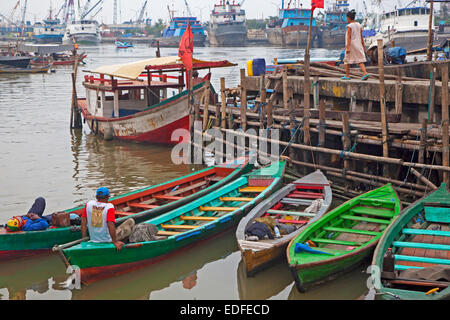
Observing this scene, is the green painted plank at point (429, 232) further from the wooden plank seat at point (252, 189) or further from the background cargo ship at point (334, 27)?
the background cargo ship at point (334, 27)

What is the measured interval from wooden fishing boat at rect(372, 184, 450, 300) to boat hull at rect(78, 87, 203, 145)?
33.1 ft

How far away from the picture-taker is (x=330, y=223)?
10.2m

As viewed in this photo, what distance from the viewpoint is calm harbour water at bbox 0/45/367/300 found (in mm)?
9008

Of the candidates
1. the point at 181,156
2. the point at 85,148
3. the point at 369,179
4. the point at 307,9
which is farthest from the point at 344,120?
the point at 307,9

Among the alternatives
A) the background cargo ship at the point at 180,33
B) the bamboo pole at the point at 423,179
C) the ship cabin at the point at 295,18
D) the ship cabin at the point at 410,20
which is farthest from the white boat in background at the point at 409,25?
the background cargo ship at the point at 180,33

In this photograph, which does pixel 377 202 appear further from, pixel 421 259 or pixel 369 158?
pixel 421 259

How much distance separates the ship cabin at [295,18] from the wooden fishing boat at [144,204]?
99658 mm

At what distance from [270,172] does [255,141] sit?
2.19 metres

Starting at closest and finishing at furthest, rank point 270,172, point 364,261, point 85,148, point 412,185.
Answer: point 364,261
point 412,185
point 270,172
point 85,148

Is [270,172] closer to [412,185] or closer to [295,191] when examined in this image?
[295,191]

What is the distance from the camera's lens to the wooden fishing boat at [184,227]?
873 centimetres

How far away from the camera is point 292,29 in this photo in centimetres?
10762

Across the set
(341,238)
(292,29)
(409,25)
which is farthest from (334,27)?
(341,238)

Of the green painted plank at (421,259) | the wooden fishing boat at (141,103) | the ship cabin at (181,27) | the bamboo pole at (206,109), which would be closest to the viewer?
the green painted plank at (421,259)
